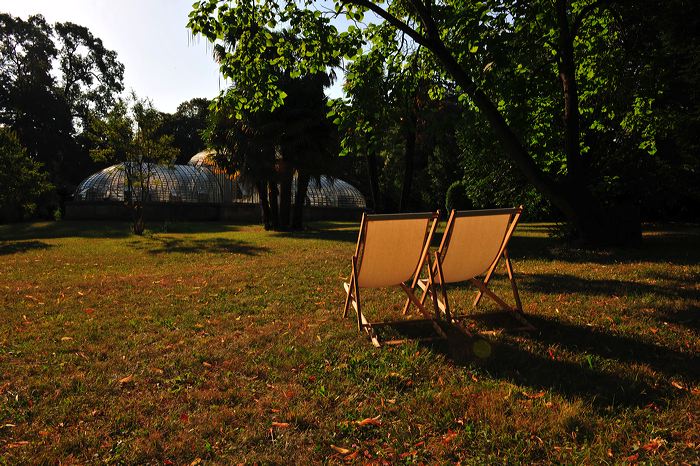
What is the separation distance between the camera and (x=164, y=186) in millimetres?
33000

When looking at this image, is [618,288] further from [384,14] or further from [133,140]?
[133,140]

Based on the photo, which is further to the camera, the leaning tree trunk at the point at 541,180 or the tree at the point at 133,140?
the tree at the point at 133,140

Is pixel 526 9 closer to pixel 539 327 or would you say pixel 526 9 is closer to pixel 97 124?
pixel 539 327

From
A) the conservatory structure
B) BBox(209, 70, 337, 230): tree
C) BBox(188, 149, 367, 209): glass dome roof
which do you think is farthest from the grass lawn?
BBox(188, 149, 367, 209): glass dome roof

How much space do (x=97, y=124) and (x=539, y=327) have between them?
2035 centimetres

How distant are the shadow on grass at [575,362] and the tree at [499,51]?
4.92 m

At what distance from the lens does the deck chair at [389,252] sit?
4047 mm

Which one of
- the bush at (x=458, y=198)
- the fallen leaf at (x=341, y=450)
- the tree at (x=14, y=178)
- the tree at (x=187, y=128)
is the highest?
the tree at (x=187, y=128)

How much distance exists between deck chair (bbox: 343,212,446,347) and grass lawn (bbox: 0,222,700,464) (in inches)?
15.4

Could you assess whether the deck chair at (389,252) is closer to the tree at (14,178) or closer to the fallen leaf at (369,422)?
the fallen leaf at (369,422)

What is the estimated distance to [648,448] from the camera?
7.25 ft

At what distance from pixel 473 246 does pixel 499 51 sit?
438 cm

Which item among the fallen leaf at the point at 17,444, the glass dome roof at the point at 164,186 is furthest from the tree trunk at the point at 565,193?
the glass dome roof at the point at 164,186

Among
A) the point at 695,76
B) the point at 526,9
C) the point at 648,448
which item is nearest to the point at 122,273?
the point at 648,448
